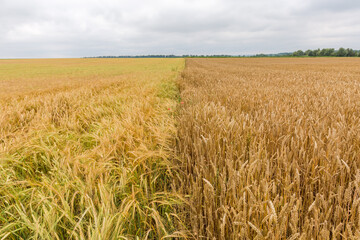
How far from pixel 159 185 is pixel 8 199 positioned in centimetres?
115

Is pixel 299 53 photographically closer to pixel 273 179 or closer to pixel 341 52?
pixel 341 52

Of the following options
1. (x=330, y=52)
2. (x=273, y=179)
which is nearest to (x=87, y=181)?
(x=273, y=179)

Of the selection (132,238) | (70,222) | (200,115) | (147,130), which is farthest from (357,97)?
(70,222)

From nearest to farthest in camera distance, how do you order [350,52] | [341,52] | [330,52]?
[350,52]
[341,52]
[330,52]

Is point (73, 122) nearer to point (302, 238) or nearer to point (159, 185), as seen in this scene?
point (159, 185)

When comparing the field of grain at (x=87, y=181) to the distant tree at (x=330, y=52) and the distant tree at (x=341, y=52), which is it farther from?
the distant tree at (x=330, y=52)

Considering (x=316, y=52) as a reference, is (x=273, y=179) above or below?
below

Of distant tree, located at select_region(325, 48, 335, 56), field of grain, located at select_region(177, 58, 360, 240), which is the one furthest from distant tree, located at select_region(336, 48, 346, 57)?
field of grain, located at select_region(177, 58, 360, 240)

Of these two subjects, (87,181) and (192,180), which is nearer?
(192,180)

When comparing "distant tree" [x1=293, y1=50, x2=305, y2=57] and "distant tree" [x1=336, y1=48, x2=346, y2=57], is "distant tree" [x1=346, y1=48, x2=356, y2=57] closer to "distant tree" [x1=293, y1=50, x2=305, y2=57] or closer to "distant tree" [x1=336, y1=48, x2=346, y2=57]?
"distant tree" [x1=336, y1=48, x2=346, y2=57]

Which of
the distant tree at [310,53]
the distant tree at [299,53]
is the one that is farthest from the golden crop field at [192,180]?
the distant tree at [299,53]

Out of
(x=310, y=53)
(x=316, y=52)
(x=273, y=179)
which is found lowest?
(x=273, y=179)

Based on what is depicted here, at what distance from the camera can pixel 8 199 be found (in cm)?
149

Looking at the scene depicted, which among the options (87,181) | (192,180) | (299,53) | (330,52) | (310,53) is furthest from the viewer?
(299,53)
